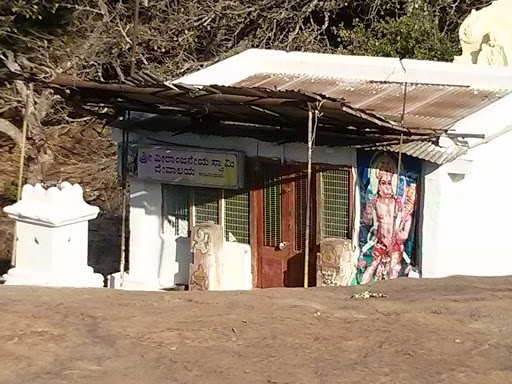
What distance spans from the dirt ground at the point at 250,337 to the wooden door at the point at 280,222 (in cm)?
393

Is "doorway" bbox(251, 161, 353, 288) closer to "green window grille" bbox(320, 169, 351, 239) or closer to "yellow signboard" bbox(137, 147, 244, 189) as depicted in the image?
"green window grille" bbox(320, 169, 351, 239)

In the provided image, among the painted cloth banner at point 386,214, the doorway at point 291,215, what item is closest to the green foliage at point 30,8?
the doorway at point 291,215

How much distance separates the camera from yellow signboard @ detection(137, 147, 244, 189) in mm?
11156

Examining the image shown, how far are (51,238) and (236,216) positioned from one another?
10.8 feet

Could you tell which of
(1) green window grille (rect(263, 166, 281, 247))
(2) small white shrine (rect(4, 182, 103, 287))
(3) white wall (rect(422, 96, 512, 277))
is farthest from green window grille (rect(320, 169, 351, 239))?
(2) small white shrine (rect(4, 182, 103, 287))

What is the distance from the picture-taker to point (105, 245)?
60.2 ft

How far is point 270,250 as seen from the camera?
37.3 ft

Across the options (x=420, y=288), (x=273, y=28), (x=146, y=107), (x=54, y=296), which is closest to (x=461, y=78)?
(x=146, y=107)

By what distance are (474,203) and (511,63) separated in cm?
276

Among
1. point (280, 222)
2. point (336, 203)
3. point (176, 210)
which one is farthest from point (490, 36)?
point (176, 210)

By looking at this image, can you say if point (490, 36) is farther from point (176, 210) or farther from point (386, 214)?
point (176, 210)

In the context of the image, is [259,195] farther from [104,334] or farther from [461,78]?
[104,334]

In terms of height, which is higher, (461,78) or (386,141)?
(461,78)

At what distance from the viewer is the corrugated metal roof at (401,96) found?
10.5 metres
